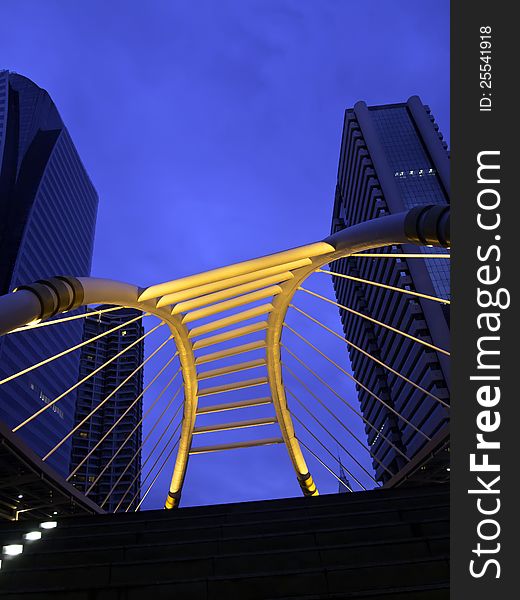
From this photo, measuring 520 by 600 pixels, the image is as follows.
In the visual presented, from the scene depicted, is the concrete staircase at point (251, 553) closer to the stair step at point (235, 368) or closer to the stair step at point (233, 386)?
the stair step at point (235, 368)

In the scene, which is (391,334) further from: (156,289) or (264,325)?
(156,289)

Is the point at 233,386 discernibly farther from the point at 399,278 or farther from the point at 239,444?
the point at 399,278

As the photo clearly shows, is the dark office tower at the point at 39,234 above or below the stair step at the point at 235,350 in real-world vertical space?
above

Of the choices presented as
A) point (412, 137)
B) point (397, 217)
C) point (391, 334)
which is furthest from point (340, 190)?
point (397, 217)

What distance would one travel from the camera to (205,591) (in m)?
4.84

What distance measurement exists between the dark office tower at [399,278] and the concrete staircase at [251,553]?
181 feet

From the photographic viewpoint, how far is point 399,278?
71.2 metres

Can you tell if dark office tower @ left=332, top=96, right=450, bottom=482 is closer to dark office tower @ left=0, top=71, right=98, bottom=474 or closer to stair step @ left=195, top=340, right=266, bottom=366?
stair step @ left=195, top=340, right=266, bottom=366

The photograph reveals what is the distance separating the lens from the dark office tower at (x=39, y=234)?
8081 centimetres

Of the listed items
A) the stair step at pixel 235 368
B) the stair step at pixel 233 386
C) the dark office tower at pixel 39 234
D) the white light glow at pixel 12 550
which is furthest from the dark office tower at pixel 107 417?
the white light glow at pixel 12 550

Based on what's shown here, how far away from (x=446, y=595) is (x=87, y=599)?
3.40 m

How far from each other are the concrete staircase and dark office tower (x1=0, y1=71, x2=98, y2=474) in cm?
7370

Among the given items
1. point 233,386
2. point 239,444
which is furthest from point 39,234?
point 233,386

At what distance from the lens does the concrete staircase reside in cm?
486
